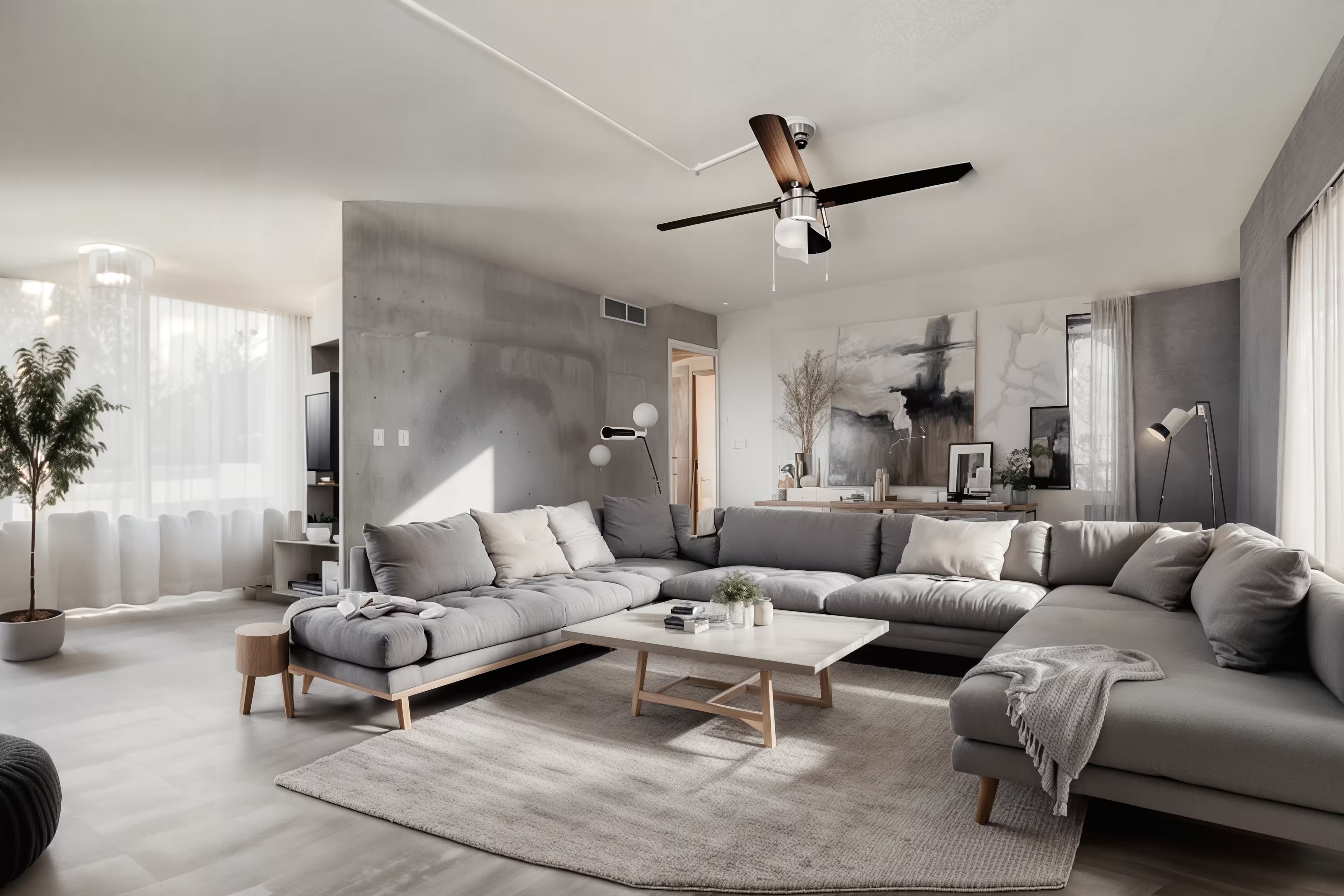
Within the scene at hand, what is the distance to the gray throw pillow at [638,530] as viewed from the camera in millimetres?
5461

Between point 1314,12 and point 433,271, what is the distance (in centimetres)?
499

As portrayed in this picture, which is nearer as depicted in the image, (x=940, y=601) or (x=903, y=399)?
(x=940, y=601)

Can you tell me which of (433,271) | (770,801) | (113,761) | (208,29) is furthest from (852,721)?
(433,271)

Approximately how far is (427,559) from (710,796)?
2.21 metres

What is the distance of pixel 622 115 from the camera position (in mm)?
3541

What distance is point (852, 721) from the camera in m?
3.29

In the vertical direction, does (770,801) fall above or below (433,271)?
below

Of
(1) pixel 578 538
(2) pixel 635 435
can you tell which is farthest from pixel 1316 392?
(2) pixel 635 435

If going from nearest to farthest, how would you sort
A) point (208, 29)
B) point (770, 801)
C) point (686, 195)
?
point (770, 801), point (208, 29), point (686, 195)

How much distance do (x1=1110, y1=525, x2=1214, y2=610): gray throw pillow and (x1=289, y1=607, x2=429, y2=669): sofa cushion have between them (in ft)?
11.1

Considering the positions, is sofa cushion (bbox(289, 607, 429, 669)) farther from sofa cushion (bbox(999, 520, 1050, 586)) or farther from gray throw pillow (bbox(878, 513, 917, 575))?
sofa cushion (bbox(999, 520, 1050, 586))

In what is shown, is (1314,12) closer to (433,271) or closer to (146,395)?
(433,271)

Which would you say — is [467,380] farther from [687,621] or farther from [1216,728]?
[1216,728]

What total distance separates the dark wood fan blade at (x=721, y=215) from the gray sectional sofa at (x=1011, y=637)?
6.85ft
